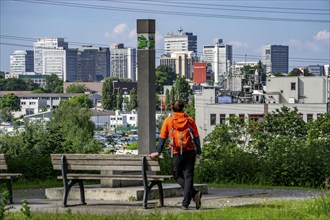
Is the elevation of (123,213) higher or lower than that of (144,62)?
lower

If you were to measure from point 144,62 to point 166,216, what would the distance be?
17.9 feet

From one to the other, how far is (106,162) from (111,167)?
12 cm

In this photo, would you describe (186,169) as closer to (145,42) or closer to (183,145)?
(183,145)

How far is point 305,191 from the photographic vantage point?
22250mm

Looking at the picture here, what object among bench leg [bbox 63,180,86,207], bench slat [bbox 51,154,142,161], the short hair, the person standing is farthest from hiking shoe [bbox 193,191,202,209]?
bench leg [bbox 63,180,86,207]

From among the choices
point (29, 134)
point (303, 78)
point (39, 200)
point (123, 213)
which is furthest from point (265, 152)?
point (303, 78)

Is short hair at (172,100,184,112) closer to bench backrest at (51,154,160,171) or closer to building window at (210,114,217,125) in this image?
bench backrest at (51,154,160,171)

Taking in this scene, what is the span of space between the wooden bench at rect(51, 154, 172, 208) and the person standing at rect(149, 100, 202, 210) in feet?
0.73

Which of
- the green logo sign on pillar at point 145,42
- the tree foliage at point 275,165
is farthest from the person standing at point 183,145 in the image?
the tree foliage at point 275,165

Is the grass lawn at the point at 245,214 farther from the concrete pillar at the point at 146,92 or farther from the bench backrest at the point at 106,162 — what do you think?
the concrete pillar at the point at 146,92

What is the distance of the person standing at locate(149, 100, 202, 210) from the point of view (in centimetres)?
1673

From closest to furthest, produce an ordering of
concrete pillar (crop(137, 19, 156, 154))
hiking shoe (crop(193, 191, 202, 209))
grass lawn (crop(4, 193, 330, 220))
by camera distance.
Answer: grass lawn (crop(4, 193, 330, 220)) → hiking shoe (crop(193, 191, 202, 209)) → concrete pillar (crop(137, 19, 156, 154))

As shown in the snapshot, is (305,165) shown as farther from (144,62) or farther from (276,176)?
(144,62)

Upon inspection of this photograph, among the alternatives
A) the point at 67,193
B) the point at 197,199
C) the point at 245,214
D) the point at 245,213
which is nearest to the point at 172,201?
the point at 197,199
